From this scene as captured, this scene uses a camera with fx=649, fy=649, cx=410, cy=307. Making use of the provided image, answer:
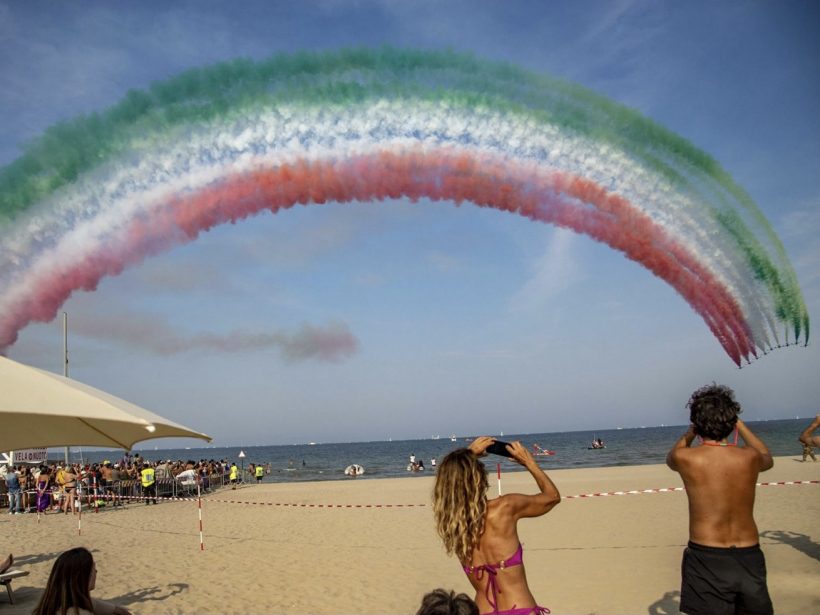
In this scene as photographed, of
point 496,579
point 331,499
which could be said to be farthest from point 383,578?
point 331,499

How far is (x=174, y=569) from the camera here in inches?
425

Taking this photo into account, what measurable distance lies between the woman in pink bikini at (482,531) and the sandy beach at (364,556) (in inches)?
179

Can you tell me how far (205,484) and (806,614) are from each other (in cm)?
2699

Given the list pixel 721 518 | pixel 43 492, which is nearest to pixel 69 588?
pixel 721 518

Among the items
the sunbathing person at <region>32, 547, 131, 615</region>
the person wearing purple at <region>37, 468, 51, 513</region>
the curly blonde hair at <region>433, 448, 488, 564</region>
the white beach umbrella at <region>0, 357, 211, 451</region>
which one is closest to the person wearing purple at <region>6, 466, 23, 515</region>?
the person wearing purple at <region>37, 468, 51, 513</region>

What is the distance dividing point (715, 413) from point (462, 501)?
154 cm

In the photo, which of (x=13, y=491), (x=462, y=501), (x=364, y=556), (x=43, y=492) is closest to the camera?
(x=462, y=501)

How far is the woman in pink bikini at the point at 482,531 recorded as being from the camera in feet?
10.9

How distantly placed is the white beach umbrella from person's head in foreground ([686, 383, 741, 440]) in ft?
11.9

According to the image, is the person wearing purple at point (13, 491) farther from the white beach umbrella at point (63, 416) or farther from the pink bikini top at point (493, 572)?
the pink bikini top at point (493, 572)

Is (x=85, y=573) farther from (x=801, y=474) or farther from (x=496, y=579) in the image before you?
(x=801, y=474)

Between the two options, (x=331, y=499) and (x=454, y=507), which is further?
(x=331, y=499)

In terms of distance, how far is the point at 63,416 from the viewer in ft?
16.3

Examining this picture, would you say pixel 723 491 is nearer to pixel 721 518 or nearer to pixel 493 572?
pixel 721 518
